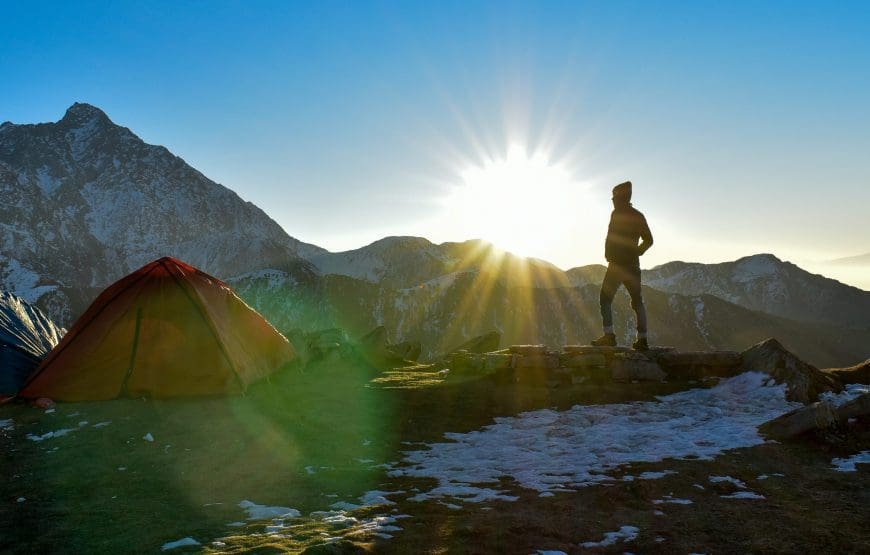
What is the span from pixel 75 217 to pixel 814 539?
8967 inches

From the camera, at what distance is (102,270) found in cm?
17025

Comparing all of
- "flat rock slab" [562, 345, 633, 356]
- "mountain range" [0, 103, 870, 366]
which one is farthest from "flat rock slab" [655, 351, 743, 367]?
"mountain range" [0, 103, 870, 366]

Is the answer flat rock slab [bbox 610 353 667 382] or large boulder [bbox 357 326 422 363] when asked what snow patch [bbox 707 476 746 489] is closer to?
flat rock slab [bbox 610 353 667 382]

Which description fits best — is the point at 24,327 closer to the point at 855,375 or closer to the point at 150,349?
the point at 150,349

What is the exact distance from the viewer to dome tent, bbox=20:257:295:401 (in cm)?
1054

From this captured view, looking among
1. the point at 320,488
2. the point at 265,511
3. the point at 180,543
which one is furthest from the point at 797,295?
the point at 180,543

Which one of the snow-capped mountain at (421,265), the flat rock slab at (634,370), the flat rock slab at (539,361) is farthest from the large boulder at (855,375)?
the snow-capped mountain at (421,265)

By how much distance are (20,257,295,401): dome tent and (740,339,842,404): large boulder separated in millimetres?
11754

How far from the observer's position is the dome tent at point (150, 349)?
34.6 feet

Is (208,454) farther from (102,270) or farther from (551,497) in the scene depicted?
(102,270)

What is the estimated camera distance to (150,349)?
10.9 m

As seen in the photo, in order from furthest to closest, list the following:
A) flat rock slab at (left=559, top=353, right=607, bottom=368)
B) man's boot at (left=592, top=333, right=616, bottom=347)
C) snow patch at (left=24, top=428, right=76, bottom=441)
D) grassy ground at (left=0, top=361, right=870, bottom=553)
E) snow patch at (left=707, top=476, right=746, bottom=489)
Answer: man's boot at (left=592, top=333, right=616, bottom=347)
flat rock slab at (left=559, top=353, right=607, bottom=368)
snow patch at (left=24, top=428, right=76, bottom=441)
snow patch at (left=707, top=476, right=746, bottom=489)
grassy ground at (left=0, top=361, right=870, bottom=553)

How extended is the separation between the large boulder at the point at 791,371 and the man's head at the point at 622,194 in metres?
4.84

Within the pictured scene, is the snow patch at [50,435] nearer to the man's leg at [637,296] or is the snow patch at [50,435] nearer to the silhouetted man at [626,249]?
the silhouetted man at [626,249]
